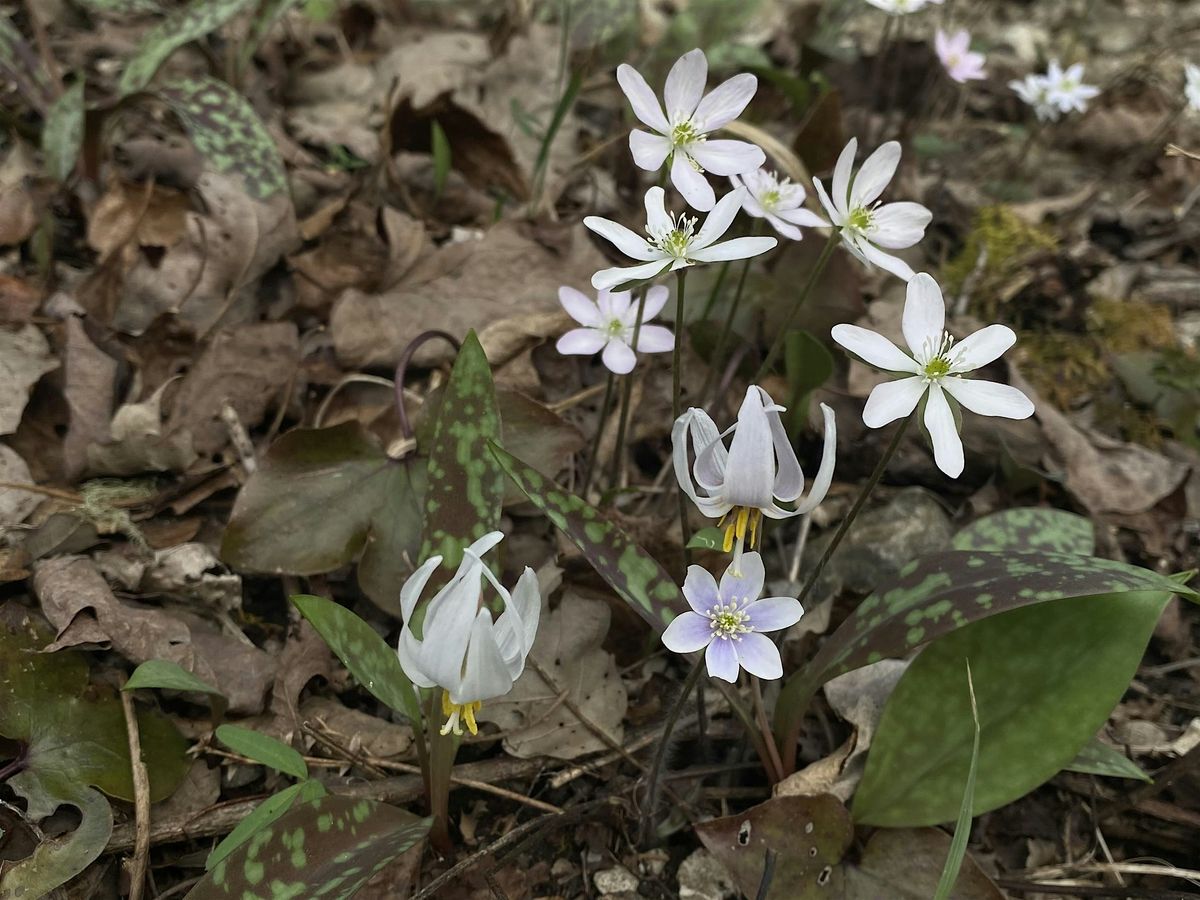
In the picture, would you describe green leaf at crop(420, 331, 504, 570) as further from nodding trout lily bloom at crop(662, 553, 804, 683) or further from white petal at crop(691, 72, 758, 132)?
white petal at crop(691, 72, 758, 132)

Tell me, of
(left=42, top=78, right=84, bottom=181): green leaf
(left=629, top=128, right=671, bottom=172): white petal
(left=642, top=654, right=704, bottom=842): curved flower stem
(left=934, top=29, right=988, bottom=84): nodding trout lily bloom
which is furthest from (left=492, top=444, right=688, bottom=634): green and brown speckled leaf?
(left=934, top=29, right=988, bottom=84): nodding trout lily bloom

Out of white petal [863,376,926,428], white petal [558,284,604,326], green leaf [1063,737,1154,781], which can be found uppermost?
white petal [863,376,926,428]

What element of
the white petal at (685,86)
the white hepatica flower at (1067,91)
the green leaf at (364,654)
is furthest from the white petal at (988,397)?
the white hepatica flower at (1067,91)

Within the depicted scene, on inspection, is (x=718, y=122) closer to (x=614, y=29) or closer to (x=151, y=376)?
(x=151, y=376)

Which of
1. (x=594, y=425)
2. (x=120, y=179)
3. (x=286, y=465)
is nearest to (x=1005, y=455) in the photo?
(x=594, y=425)

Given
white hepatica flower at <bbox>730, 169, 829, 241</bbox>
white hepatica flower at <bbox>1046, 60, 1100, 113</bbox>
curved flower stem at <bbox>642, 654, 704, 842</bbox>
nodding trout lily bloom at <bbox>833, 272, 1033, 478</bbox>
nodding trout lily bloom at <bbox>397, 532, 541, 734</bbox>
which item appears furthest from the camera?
white hepatica flower at <bbox>1046, 60, 1100, 113</bbox>

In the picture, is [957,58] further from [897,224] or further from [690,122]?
[690,122]
